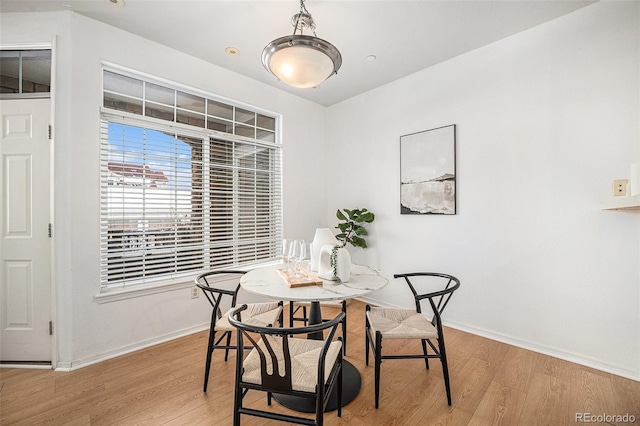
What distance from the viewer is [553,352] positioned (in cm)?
249

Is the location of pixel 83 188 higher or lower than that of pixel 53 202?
higher

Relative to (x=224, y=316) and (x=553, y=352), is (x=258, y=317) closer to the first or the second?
(x=224, y=316)

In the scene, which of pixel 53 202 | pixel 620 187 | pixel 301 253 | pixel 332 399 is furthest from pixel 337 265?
pixel 53 202

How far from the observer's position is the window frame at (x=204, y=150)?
2549mm

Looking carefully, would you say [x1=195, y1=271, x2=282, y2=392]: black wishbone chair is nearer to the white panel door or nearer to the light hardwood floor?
the light hardwood floor

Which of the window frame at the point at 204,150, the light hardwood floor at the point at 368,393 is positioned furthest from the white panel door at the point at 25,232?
the window frame at the point at 204,150

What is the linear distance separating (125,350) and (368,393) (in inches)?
87.8

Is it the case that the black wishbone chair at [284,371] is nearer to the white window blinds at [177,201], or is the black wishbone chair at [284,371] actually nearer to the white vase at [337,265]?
the white vase at [337,265]

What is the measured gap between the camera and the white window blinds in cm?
262

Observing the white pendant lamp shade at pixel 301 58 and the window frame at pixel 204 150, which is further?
the window frame at pixel 204 150

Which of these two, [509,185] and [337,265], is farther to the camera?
[509,185]

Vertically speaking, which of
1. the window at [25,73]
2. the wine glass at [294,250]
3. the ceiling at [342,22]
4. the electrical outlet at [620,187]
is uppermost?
the ceiling at [342,22]

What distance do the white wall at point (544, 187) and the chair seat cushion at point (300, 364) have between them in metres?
2.08

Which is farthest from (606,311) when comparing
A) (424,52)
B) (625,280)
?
(424,52)
